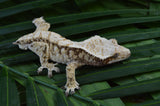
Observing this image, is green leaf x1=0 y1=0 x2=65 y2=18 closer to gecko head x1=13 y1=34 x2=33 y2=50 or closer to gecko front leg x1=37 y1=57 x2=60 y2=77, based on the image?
gecko head x1=13 y1=34 x2=33 y2=50

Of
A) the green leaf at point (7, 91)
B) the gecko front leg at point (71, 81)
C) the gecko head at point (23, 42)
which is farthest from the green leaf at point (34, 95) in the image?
the gecko head at point (23, 42)

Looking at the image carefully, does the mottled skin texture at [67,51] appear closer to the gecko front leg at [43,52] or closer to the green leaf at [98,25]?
the gecko front leg at [43,52]

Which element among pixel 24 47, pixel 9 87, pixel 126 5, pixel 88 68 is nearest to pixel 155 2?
pixel 126 5

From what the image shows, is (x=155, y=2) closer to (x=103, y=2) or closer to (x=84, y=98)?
(x=103, y=2)

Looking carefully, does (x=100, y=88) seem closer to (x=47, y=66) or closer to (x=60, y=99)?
(x=60, y=99)

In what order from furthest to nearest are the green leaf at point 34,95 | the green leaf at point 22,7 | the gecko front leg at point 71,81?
the green leaf at point 22,7 < the gecko front leg at point 71,81 < the green leaf at point 34,95

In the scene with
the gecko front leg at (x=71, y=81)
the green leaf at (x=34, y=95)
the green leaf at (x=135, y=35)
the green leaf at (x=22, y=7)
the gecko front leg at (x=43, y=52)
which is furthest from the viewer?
the green leaf at (x=22, y=7)
